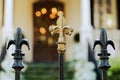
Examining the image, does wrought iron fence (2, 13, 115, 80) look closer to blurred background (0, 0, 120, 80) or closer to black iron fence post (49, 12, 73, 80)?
black iron fence post (49, 12, 73, 80)

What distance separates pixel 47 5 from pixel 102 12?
2.35 m

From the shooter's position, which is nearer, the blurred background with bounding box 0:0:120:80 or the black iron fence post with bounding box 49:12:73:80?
the black iron fence post with bounding box 49:12:73:80

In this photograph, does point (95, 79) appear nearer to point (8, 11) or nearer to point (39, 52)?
point (8, 11)

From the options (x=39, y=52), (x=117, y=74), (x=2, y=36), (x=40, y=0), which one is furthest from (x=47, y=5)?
(x=117, y=74)

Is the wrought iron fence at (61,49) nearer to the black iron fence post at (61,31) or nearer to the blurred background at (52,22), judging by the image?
the black iron fence post at (61,31)

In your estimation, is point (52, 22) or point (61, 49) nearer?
point (61, 49)

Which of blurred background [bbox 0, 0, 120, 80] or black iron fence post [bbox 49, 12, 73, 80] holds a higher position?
blurred background [bbox 0, 0, 120, 80]

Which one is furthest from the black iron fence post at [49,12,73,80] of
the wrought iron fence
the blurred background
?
the blurred background

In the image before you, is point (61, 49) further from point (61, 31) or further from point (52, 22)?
point (52, 22)

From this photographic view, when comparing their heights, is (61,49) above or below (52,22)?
below

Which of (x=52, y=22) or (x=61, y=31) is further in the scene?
(x=52, y=22)

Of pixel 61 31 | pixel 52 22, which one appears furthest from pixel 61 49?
pixel 52 22

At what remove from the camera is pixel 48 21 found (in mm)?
16625

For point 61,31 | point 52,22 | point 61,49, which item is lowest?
point 61,49
